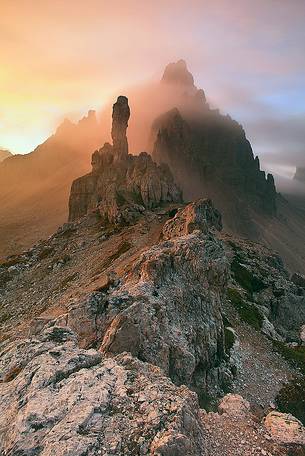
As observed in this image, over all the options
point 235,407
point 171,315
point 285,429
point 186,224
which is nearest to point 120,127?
point 186,224

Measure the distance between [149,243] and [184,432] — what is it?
5778 cm

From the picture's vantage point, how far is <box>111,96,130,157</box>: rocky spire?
144375 mm

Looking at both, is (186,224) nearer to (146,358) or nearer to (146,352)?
(146,352)

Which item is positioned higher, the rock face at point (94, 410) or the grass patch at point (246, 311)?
the rock face at point (94, 410)

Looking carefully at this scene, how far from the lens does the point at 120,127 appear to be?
14550 cm

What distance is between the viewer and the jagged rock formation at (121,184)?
105 metres

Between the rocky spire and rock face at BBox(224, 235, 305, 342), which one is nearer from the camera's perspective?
rock face at BBox(224, 235, 305, 342)

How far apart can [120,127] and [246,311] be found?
103 m

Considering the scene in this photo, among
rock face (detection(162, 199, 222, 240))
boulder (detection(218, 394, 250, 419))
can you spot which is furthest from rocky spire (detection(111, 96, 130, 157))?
boulder (detection(218, 394, 250, 419))

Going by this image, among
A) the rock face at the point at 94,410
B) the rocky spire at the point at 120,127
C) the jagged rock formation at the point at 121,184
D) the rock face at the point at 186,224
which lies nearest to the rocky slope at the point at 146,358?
the rock face at the point at 94,410

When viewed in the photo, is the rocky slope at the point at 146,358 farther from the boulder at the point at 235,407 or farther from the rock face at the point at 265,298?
the rock face at the point at 265,298

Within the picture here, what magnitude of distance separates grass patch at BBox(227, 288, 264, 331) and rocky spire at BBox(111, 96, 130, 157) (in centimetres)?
9287

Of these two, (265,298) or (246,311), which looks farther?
(265,298)

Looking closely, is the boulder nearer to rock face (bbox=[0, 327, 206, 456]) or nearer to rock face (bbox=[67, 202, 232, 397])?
rock face (bbox=[0, 327, 206, 456])
